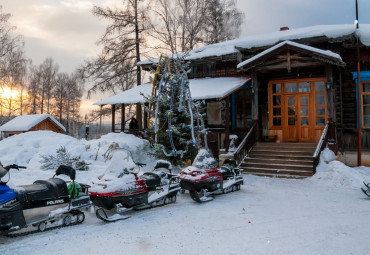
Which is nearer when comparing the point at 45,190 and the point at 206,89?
the point at 45,190

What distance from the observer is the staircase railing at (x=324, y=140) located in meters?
10.3

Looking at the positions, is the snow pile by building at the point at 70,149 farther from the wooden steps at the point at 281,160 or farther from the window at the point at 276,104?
the window at the point at 276,104

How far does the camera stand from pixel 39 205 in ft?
16.4

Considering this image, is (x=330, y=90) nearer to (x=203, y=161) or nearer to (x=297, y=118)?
(x=297, y=118)

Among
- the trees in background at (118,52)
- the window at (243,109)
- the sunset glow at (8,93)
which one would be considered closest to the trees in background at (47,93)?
the sunset glow at (8,93)

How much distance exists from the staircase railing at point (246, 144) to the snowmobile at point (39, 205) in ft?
22.8

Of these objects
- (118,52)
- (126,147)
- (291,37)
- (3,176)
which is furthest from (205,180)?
(118,52)

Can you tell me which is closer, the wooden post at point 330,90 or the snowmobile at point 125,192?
the snowmobile at point 125,192

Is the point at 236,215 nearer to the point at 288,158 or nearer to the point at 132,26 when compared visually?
the point at 288,158

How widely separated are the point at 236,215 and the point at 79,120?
127 feet

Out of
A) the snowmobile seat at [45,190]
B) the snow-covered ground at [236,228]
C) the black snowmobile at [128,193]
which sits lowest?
the snow-covered ground at [236,228]

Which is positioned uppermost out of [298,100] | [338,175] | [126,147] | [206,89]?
[206,89]

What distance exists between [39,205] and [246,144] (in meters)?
8.66

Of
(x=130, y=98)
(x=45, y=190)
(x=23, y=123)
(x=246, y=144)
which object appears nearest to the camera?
(x=45, y=190)
